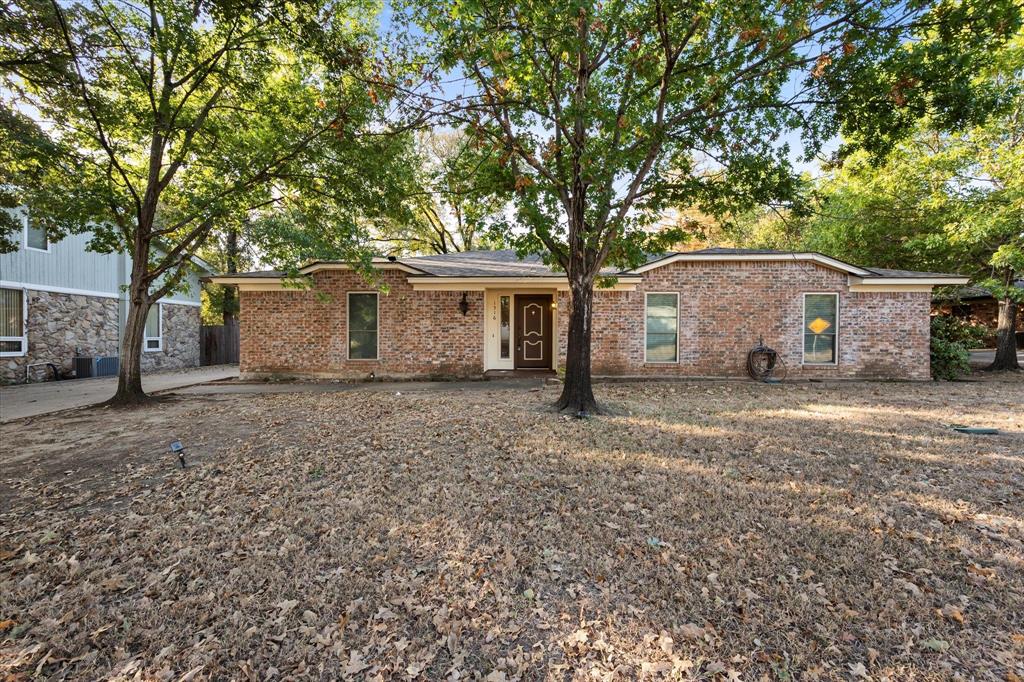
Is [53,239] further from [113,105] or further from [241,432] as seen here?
[241,432]

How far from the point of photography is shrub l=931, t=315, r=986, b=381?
439 inches

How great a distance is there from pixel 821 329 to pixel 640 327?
4.38 meters

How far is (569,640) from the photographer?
2.16m

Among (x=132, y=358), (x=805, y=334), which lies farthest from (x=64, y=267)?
(x=805, y=334)

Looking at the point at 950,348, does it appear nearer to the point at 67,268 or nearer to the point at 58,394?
the point at 58,394

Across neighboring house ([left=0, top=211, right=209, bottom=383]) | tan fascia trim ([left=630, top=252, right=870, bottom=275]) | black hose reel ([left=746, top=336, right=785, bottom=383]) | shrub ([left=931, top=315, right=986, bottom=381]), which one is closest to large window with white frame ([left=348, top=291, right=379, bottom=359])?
neighboring house ([left=0, top=211, right=209, bottom=383])

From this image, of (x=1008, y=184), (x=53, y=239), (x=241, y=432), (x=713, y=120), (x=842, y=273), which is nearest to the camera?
(x=241, y=432)

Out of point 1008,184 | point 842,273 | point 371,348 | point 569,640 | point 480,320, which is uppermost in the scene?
point 1008,184

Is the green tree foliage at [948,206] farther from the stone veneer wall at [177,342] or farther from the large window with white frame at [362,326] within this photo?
the stone veneer wall at [177,342]

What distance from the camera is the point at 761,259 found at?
1095 cm

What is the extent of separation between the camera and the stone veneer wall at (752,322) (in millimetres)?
10961

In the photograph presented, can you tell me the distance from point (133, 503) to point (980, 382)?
15.8m

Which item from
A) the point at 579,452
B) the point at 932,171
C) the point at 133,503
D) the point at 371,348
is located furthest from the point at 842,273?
the point at 133,503

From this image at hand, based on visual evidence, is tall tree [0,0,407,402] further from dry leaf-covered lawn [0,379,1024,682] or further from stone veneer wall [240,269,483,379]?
dry leaf-covered lawn [0,379,1024,682]
